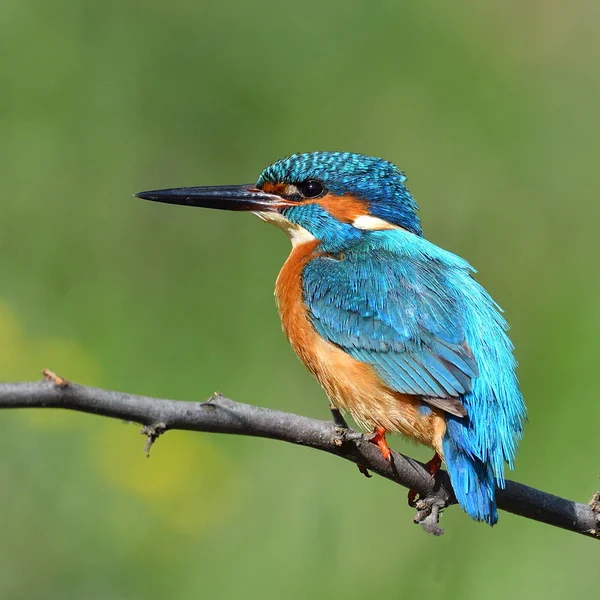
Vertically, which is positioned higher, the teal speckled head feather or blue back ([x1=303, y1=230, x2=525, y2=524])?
the teal speckled head feather

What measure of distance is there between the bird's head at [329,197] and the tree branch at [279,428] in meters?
0.90

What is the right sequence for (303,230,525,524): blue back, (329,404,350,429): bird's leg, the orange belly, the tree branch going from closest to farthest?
the tree branch < (329,404,350,429): bird's leg < (303,230,525,524): blue back < the orange belly

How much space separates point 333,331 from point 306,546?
903mm

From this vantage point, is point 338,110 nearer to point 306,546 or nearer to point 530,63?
point 530,63

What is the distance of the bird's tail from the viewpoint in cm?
231

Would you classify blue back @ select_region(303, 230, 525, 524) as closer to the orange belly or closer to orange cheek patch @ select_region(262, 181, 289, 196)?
the orange belly

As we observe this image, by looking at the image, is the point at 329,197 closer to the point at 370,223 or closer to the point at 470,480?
the point at 370,223

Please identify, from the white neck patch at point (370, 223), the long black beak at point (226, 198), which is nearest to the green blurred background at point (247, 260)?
the long black beak at point (226, 198)

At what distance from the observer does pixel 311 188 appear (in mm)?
3221

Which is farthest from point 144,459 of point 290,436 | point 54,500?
point 290,436

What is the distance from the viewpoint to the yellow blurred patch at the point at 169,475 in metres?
3.30

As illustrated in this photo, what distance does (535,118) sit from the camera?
193 inches

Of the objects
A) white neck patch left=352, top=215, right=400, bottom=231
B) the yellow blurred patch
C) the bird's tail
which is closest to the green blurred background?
the yellow blurred patch

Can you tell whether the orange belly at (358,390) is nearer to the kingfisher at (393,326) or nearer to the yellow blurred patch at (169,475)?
the kingfisher at (393,326)
